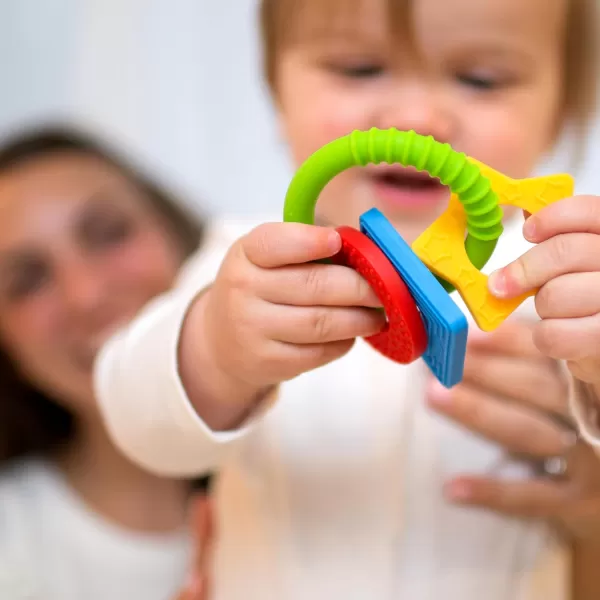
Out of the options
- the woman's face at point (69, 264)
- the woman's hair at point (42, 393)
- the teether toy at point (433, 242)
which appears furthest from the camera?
the woman's hair at point (42, 393)

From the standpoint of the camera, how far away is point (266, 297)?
1.03 ft

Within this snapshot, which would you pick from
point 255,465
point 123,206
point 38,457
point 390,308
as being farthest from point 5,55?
point 390,308

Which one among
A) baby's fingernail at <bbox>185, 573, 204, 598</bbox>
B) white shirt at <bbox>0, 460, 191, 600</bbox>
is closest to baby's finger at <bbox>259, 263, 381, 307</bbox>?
baby's fingernail at <bbox>185, 573, 204, 598</bbox>

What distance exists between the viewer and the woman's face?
70cm

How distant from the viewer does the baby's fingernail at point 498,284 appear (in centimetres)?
28

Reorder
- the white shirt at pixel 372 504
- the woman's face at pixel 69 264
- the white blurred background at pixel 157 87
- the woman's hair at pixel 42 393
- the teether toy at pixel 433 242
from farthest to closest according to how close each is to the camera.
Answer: the white blurred background at pixel 157 87
the woman's hair at pixel 42 393
the woman's face at pixel 69 264
the white shirt at pixel 372 504
the teether toy at pixel 433 242

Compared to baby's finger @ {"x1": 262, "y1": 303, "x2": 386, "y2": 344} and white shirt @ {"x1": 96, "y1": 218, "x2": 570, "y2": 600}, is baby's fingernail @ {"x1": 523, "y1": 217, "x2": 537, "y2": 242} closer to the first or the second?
baby's finger @ {"x1": 262, "y1": 303, "x2": 386, "y2": 344}

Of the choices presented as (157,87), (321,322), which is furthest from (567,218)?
(157,87)

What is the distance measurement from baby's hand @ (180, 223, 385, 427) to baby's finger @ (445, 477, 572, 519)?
19 centimetres

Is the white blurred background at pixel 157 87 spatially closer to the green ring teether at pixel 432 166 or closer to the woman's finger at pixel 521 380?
the woman's finger at pixel 521 380

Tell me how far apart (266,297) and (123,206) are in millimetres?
495

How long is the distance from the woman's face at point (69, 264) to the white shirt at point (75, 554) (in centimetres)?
14

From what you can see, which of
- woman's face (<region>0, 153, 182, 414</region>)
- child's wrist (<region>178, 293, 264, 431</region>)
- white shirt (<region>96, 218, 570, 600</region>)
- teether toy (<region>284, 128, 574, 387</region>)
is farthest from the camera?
woman's face (<region>0, 153, 182, 414</region>)

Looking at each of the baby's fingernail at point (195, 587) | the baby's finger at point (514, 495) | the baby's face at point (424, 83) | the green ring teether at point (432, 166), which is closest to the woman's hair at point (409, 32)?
the baby's face at point (424, 83)
